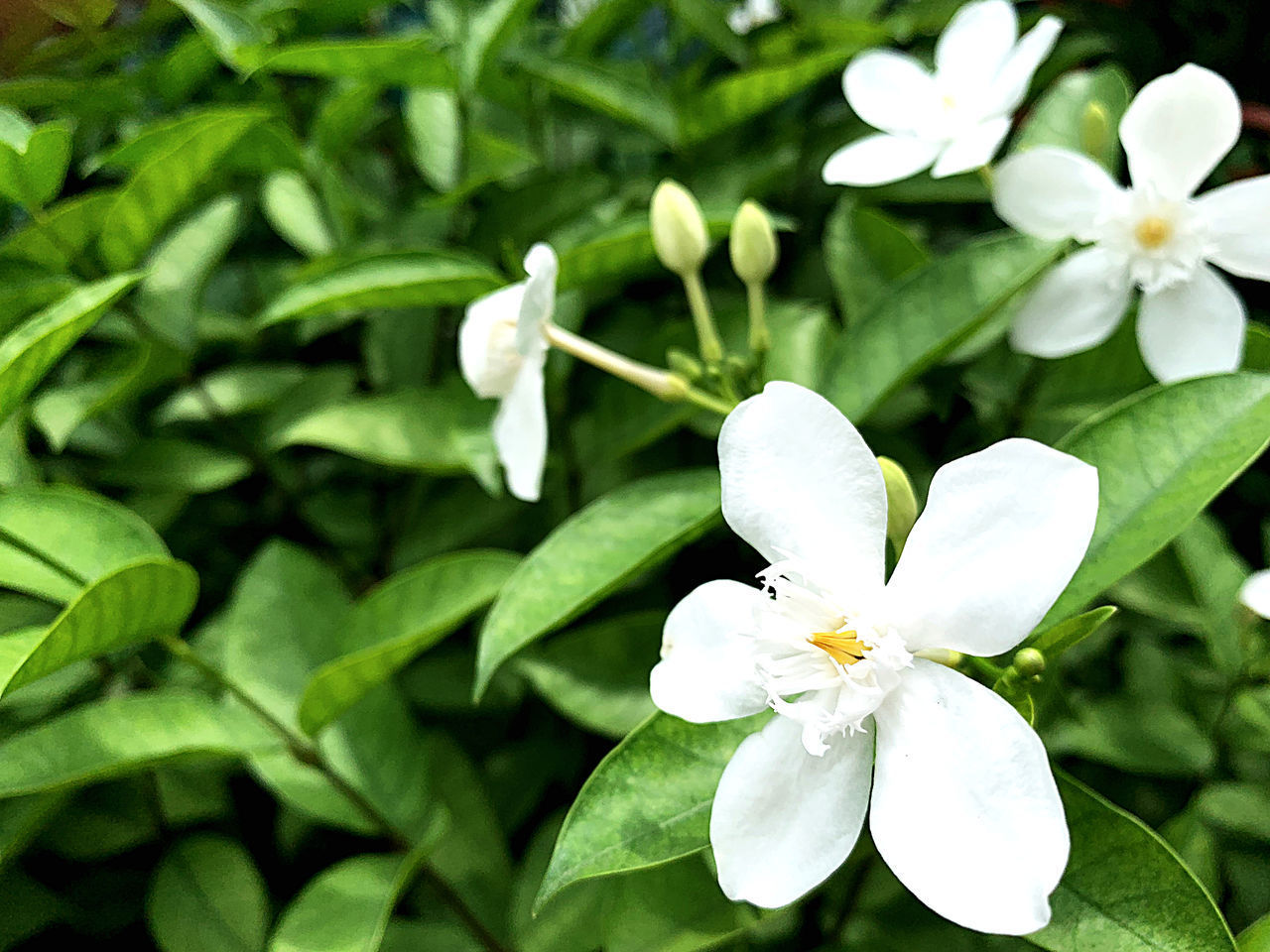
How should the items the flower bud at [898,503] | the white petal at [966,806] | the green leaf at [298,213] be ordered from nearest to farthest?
the white petal at [966,806], the flower bud at [898,503], the green leaf at [298,213]

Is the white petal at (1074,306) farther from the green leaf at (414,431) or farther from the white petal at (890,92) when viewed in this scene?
the green leaf at (414,431)

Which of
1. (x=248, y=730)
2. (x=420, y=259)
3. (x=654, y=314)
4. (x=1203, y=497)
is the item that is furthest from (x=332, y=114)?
(x=1203, y=497)

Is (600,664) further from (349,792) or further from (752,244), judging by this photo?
(752,244)

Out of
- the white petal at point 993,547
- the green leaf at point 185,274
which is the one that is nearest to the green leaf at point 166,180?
→ the green leaf at point 185,274

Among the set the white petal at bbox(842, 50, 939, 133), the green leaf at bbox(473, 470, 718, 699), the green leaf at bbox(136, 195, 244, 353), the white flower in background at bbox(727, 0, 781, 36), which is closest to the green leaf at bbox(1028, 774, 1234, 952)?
the green leaf at bbox(473, 470, 718, 699)

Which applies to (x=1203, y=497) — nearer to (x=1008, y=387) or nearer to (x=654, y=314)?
(x=1008, y=387)

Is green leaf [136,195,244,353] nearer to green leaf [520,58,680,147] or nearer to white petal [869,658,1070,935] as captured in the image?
green leaf [520,58,680,147]
